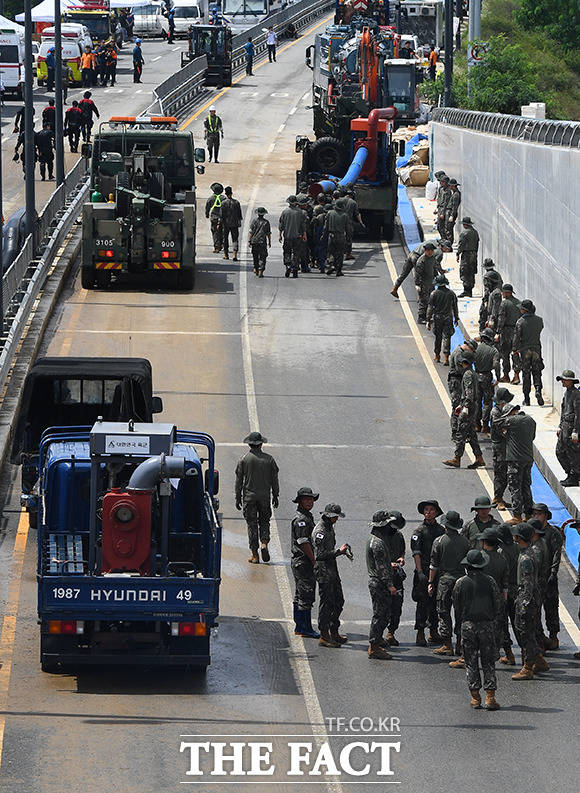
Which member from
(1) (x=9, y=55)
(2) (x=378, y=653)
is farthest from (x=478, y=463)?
(1) (x=9, y=55)

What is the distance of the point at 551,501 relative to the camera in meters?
22.1

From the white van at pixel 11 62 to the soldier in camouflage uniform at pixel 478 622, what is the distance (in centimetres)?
5201

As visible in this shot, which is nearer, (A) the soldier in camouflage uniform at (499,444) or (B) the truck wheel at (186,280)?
(A) the soldier in camouflage uniform at (499,444)

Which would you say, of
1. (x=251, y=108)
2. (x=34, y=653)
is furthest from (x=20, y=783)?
(x=251, y=108)

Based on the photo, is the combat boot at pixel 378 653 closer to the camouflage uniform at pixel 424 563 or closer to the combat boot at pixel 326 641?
the combat boot at pixel 326 641

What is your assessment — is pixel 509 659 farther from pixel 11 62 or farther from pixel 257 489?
pixel 11 62

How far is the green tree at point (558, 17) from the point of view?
98375 millimetres

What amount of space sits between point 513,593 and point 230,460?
25.7ft

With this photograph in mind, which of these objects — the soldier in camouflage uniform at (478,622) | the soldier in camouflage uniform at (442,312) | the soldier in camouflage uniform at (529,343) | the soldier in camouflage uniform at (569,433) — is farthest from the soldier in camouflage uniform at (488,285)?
the soldier in camouflage uniform at (478,622)

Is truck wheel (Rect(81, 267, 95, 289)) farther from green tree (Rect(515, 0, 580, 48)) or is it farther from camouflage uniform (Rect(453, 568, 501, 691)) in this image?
green tree (Rect(515, 0, 580, 48))

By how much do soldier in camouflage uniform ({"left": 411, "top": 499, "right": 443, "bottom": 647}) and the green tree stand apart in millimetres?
84648

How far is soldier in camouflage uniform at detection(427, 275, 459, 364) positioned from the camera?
1109 inches

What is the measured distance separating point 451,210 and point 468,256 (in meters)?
5.18

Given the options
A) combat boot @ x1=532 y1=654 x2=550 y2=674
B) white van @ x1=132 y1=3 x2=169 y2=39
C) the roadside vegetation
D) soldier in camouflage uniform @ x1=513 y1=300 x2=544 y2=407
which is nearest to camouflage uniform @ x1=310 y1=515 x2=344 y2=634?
combat boot @ x1=532 y1=654 x2=550 y2=674
